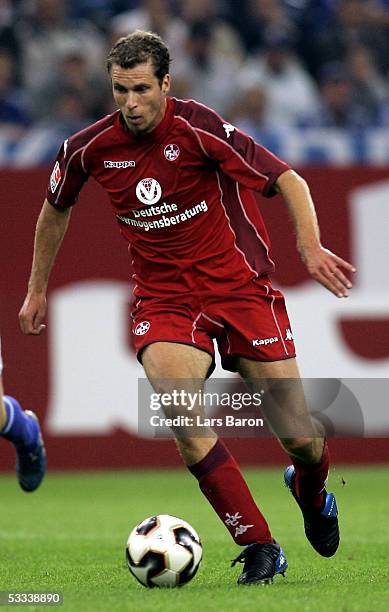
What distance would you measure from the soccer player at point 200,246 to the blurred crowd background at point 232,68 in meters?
5.74

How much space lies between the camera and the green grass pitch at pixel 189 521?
4.92 meters

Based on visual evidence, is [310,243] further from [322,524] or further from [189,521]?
[189,521]

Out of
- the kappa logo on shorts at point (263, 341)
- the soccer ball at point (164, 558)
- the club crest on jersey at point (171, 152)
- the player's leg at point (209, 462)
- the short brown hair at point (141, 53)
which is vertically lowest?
the soccer ball at point (164, 558)

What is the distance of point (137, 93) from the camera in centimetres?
541

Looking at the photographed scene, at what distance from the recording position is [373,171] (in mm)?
11414

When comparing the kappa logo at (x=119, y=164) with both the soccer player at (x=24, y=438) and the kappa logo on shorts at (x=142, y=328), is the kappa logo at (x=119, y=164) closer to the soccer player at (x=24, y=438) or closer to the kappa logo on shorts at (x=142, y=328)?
the kappa logo on shorts at (x=142, y=328)

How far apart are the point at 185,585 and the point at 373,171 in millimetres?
6636

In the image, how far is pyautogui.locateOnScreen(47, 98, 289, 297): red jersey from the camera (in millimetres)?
5547

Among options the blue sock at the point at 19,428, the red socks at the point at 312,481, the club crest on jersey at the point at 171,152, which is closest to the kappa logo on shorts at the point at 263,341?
the red socks at the point at 312,481

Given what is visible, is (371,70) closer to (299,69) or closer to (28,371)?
(299,69)

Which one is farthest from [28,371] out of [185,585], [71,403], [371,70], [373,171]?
[185,585]

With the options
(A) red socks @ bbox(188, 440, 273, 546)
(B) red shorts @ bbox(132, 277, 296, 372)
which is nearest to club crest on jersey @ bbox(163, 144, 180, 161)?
(B) red shorts @ bbox(132, 277, 296, 372)

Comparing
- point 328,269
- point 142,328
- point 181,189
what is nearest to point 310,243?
point 328,269

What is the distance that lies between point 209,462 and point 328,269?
0.96 m
